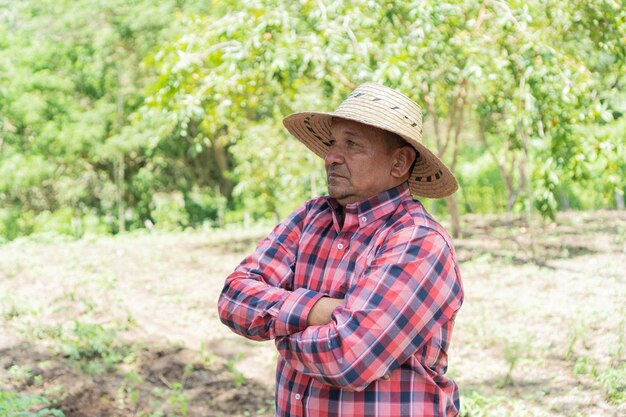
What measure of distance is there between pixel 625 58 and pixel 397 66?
6.45 feet

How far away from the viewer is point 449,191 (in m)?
2.28

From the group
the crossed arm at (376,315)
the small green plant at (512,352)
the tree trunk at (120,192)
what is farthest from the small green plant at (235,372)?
the tree trunk at (120,192)

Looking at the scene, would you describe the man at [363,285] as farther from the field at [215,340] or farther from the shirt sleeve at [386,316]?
the field at [215,340]

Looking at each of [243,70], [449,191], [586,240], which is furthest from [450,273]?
[586,240]

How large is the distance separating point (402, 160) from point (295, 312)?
0.55m

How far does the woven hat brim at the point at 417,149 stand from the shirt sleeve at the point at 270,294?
0.98 feet

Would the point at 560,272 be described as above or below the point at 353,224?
below

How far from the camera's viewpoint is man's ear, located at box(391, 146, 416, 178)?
207cm

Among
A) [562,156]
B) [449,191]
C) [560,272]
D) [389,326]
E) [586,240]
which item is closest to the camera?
[389,326]

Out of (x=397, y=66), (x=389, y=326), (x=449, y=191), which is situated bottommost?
(x=389, y=326)

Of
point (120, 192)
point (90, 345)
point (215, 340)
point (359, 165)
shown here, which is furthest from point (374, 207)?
point (120, 192)

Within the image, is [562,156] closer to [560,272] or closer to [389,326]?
[560,272]

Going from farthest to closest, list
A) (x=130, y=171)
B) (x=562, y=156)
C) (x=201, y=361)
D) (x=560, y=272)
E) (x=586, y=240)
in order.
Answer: (x=130, y=171) → (x=586, y=240) → (x=560, y=272) → (x=562, y=156) → (x=201, y=361)

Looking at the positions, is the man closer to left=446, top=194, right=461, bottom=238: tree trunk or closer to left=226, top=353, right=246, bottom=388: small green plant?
left=226, top=353, right=246, bottom=388: small green plant
